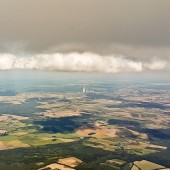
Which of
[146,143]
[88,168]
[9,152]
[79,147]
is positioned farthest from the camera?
[146,143]

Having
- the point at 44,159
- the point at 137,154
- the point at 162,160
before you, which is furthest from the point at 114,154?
the point at 44,159

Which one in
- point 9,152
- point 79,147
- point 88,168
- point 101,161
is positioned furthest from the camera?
point 79,147

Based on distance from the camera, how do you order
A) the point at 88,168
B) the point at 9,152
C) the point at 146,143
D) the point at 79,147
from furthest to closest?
the point at 146,143, the point at 79,147, the point at 9,152, the point at 88,168

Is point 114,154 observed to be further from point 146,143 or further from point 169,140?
point 169,140

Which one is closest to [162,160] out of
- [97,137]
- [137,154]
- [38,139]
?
[137,154]

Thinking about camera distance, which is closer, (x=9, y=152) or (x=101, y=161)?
(x=101, y=161)

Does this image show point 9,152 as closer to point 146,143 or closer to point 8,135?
point 8,135

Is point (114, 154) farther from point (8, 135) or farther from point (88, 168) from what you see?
point (8, 135)

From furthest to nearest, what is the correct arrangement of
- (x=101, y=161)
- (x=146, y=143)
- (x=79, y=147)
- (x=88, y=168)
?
(x=146, y=143)
(x=79, y=147)
(x=101, y=161)
(x=88, y=168)

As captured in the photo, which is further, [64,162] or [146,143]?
[146,143]
